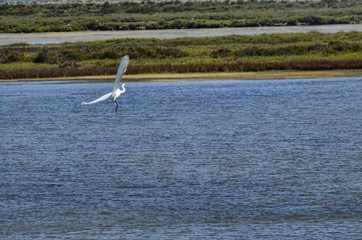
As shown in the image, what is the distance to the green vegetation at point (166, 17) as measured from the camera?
292ft

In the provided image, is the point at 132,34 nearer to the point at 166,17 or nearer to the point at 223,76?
the point at 166,17

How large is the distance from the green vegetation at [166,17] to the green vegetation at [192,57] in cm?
2620

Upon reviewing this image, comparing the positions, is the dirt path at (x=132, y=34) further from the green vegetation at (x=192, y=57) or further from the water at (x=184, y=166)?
the water at (x=184, y=166)

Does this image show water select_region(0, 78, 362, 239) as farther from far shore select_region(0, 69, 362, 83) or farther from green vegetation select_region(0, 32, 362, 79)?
green vegetation select_region(0, 32, 362, 79)

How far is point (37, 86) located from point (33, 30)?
44708 mm

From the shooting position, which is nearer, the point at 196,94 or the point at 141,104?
the point at 141,104

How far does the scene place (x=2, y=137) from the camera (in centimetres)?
2870

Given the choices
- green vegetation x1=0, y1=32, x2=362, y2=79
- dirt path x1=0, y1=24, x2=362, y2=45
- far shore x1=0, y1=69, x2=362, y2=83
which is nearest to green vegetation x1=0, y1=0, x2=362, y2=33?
dirt path x1=0, y1=24, x2=362, y2=45

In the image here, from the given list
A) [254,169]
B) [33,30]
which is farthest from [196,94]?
[33,30]

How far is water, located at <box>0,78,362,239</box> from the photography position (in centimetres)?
1738

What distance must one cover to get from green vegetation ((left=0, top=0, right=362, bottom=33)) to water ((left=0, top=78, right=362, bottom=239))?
50.5m

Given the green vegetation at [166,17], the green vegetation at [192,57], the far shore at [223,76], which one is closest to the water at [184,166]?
the far shore at [223,76]

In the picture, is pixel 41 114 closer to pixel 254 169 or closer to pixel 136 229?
pixel 254 169

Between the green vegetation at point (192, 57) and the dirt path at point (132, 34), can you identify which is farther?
the dirt path at point (132, 34)
